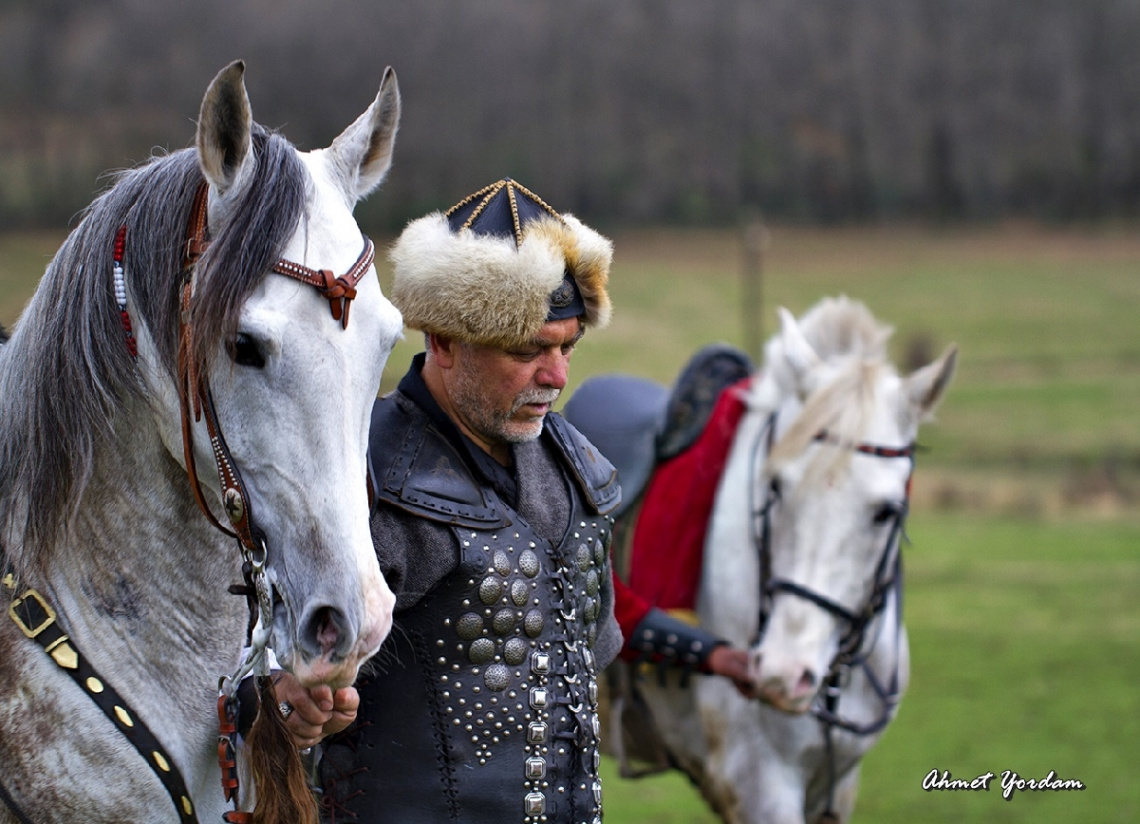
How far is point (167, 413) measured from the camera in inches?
76.1

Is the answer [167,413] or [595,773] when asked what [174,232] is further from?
[595,773]

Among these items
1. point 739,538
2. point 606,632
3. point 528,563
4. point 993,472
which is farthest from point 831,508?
point 993,472

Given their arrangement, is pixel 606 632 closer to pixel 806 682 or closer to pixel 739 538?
pixel 806 682

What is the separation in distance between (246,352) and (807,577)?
2.21 m

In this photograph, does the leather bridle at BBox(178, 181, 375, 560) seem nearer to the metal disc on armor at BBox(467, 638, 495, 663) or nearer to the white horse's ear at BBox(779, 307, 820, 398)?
the metal disc on armor at BBox(467, 638, 495, 663)

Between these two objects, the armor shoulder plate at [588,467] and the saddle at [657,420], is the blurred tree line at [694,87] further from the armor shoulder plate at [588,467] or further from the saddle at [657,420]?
the armor shoulder plate at [588,467]

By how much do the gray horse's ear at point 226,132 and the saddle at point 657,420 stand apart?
2.57 meters

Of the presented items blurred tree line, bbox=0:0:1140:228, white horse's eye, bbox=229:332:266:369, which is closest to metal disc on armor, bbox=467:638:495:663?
white horse's eye, bbox=229:332:266:369

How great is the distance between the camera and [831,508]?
353 centimetres

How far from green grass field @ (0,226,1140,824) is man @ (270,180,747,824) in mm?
935

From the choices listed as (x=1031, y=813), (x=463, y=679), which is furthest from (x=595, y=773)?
(x=1031, y=813)

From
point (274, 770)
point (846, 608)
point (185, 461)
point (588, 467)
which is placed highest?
point (185, 461)

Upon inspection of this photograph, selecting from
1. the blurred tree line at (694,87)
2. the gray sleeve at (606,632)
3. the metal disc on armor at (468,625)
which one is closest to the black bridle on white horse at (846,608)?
the gray sleeve at (606,632)

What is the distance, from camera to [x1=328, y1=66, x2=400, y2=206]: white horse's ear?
202cm
